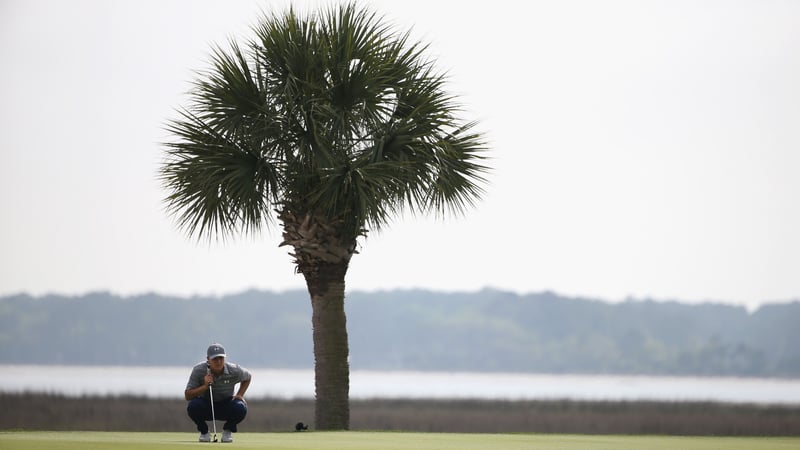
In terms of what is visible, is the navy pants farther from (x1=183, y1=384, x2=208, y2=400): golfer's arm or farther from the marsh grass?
the marsh grass

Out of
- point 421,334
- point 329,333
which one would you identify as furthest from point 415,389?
point 421,334

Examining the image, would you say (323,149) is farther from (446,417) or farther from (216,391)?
(446,417)

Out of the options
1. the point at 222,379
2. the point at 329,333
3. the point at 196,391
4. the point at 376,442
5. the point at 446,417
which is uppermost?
the point at 329,333

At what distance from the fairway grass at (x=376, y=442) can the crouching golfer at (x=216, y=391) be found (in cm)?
29

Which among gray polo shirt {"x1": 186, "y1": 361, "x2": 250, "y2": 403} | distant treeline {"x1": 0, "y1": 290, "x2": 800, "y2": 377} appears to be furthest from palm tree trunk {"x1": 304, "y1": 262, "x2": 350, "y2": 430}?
distant treeline {"x1": 0, "y1": 290, "x2": 800, "y2": 377}

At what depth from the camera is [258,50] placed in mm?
23516

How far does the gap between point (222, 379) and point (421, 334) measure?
572 ft

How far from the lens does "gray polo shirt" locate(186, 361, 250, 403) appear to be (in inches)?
569

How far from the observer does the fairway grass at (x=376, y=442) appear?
13.8 m

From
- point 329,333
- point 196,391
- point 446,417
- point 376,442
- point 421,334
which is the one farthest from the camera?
point 421,334

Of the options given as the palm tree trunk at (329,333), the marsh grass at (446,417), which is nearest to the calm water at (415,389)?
the marsh grass at (446,417)

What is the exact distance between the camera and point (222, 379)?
1457cm

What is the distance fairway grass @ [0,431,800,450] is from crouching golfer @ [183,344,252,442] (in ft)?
0.96

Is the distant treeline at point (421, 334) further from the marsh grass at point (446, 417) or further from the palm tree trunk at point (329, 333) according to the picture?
the palm tree trunk at point (329, 333)
